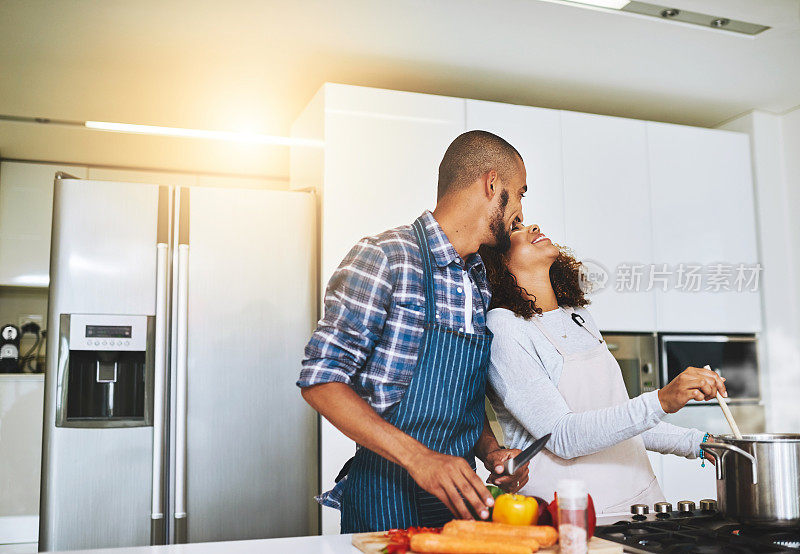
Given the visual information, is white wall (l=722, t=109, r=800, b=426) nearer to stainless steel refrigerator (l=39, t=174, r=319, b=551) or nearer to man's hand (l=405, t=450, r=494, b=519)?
stainless steel refrigerator (l=39, t=174, r=319, b=551)

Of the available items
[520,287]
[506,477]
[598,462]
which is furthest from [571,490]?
[520,287]

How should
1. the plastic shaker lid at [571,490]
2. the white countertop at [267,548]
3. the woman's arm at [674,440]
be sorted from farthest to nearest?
the woman's arm at [674,440], the white countertop at [267,548], the plastic shaker lid at [571,490]

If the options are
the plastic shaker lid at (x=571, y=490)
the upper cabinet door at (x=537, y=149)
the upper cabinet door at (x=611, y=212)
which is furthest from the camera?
the upper cabinet door at (x=611, y=212)

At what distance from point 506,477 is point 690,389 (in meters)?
0.40

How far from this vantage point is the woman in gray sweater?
1.54 metres

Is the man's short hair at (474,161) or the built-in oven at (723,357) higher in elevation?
the man's short hair at (474,161)

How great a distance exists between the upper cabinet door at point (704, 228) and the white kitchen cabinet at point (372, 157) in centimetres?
108

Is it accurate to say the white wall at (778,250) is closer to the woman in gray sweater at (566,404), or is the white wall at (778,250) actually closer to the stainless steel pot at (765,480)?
the woman in gray sweater at (566,404)

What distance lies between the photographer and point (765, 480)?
4.21 feet

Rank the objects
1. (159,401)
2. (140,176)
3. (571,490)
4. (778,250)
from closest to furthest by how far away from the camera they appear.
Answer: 1. (571,490)
2. (159,401)
3. (778,250)
4. (140,176)

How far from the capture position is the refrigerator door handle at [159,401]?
249 cm

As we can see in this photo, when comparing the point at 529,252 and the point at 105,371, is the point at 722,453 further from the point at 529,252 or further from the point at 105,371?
the point at 105,371

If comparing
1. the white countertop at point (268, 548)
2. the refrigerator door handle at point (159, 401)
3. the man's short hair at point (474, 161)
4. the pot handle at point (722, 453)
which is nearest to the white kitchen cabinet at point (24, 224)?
the refrigerator door handle at point (159, 401)

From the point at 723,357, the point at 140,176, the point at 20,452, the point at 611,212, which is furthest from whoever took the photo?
the point at 140,176
